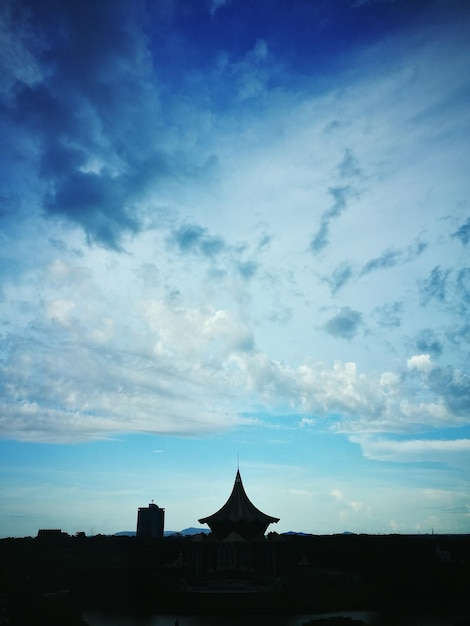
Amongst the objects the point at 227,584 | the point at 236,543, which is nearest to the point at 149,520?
the point at 236,543

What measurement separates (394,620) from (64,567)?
95.5ft

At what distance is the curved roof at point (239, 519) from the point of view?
42.3m

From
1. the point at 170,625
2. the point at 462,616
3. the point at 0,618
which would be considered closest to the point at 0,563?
the point at 170,625

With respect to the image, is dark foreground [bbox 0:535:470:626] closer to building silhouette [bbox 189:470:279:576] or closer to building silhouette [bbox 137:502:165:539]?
building silhouette [bbox 189:470:279:576]

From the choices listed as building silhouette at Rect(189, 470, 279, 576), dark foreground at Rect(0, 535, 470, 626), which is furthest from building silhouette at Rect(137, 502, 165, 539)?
building silhouette at Rect(189, 470, 279, 576)

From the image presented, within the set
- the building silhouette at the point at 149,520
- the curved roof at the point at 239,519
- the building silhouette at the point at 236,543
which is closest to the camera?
the building silhouette at the point at 236,543

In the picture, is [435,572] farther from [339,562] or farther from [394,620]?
[339,562]

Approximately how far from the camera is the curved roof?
42.3 m

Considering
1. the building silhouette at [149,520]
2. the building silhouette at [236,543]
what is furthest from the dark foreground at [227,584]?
the building silhouette at [149,520]

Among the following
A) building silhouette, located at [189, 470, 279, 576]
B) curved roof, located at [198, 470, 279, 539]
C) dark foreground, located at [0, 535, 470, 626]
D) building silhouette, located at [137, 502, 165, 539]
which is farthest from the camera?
building silhouette, located at [137, 502, 165, 539]

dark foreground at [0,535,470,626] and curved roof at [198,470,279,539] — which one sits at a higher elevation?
curved roof at [198,470,279,539]

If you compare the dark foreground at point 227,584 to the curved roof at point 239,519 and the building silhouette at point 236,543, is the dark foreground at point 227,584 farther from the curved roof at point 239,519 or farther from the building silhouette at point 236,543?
the curved roof at point 239,519

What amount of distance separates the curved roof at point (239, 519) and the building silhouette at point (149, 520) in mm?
47970

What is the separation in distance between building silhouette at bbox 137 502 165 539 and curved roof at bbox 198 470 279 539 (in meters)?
48.0
